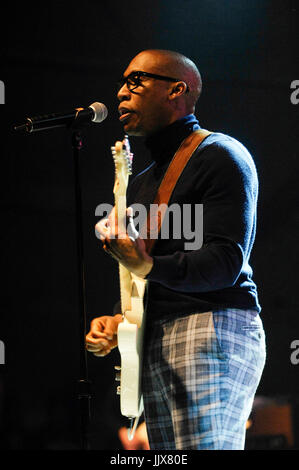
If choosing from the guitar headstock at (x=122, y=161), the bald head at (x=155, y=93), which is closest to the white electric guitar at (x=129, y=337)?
the guitar headstock at (x=122, y=161)

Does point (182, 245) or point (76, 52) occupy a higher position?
point (76, 52)

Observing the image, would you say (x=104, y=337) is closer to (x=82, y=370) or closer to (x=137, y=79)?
(x=82, y=370)

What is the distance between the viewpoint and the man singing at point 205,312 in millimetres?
2004

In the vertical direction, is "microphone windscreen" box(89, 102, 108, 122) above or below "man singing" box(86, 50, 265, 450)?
above

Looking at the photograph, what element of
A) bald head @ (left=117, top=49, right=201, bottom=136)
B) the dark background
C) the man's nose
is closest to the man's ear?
bald head @ (left=117, top=49, right=201, bottom=136)

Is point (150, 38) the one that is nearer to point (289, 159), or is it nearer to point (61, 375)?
point (289, 159)

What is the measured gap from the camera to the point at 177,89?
99.2 inches

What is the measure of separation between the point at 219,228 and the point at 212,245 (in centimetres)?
6

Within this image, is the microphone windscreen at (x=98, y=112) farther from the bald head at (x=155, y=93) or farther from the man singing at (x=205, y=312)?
the man singing at (x=205, y=312)

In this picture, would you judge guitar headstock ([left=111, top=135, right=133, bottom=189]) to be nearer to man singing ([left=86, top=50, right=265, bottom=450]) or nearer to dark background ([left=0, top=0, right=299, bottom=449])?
man singing ([left=86, top=50, right=265, bottom=450])

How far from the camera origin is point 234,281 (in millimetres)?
2072

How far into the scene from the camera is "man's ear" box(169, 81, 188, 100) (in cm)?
251
